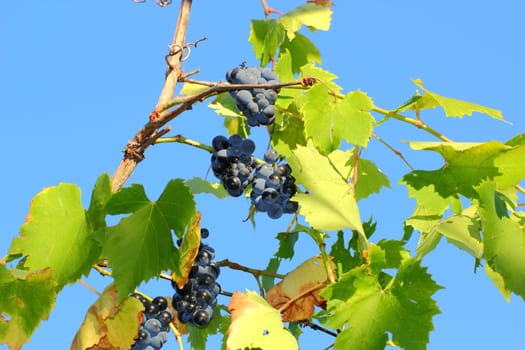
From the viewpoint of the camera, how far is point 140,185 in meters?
2.17

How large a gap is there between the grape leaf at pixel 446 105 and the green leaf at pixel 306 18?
20.2 inches

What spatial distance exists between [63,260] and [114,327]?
20cm

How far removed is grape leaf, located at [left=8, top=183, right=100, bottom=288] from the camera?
7.20 feet

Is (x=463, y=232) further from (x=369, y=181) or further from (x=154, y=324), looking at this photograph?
(x=154, y=324)

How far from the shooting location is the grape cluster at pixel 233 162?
243 cm

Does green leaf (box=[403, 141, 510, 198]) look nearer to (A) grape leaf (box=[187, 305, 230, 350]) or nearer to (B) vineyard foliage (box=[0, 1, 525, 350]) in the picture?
(B) vineyard foliage (box=[0, 1, 525, 350])

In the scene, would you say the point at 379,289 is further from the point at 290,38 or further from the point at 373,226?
the point at 290,38

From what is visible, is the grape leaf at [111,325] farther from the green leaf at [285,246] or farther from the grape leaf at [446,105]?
the grape leaf at [446,105]

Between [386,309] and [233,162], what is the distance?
62 cm

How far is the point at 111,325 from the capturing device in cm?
221

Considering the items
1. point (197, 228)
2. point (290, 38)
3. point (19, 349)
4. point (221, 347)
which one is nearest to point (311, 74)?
point (290, 38)

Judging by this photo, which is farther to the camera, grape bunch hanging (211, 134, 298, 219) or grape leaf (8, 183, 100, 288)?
grape bunch hanging (211, 134, 298, 219)

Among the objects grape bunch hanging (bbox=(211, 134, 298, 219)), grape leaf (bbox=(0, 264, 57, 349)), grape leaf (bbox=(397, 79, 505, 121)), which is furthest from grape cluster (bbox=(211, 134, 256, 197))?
grape leaf (bbox=(0, 264, 57, 349))

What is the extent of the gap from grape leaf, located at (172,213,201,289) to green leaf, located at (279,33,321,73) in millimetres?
932
